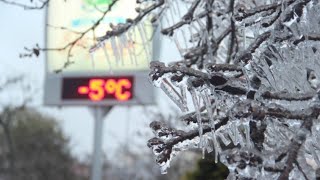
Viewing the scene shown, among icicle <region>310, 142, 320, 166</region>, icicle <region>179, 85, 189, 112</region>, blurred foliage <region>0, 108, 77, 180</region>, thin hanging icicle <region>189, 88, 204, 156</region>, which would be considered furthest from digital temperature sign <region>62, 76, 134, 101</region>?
blurred foliage <region>0, 108, 77, 180</region>

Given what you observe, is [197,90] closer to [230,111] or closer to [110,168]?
[230,111]

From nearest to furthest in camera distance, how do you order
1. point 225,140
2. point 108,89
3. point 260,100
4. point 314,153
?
point 260,100 < point 314,153 < point 225,140 < point 108,89

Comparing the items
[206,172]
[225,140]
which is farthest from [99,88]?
[225,140]

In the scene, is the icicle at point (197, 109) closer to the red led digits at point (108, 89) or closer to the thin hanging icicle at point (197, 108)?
the thin hanging icicle at point (197, 108)

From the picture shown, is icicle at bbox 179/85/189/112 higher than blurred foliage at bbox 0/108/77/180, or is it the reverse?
icicle at bbox 179/85/189/112

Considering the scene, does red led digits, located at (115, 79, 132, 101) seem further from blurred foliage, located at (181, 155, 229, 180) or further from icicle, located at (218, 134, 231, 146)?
icicle, located at (218, 134, 231, 146)

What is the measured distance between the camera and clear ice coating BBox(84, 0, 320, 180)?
232 centimetres

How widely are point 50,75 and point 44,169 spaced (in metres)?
26.6

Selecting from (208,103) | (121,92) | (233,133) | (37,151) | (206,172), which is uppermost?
(121,92)

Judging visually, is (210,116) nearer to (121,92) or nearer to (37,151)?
(121,92)

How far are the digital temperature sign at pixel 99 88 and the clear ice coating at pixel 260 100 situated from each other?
748cm

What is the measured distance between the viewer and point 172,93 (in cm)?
296

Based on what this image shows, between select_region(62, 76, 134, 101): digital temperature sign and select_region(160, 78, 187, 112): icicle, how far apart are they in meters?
7.40

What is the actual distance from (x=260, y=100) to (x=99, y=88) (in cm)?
863
